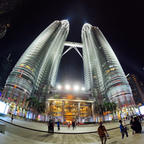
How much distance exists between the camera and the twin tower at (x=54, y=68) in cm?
7088

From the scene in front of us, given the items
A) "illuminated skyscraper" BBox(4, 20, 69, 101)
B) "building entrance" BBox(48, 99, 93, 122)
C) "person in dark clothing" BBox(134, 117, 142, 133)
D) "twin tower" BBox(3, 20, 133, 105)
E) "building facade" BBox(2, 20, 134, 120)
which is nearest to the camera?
"person in dark clothing" BBox(134, 117, 142, 133)

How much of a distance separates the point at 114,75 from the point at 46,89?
217 feet

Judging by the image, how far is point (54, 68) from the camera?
130750mm

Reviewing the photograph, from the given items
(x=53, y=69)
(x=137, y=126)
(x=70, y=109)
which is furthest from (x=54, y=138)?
(x=53, y=69)

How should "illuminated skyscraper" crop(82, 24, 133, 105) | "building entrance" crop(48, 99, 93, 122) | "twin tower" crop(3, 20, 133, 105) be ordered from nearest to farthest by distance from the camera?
"building entrance" crop(48, 99, 93, 122), "twin tower" crop(3, 20, 133, 105), "illuminated skyscraper" crop(82, 24, 133, 105)

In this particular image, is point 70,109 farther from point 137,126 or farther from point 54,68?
point 54,68

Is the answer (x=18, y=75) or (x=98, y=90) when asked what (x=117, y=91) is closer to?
(x=98, y=90)

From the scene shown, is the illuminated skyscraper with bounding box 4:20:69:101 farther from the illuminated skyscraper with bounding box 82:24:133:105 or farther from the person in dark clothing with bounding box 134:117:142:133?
the person in dark clothing with bounding box 134:117:142:133

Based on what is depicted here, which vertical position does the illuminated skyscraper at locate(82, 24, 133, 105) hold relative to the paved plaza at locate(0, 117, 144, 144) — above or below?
above

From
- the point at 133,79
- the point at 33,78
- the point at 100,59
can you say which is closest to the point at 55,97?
the point at 33,78

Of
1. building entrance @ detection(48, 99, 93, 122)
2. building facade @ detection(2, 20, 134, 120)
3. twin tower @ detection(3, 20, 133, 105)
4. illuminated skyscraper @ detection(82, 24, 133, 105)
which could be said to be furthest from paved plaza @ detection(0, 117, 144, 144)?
illuminated skyscraper @ detection(82, 24, 133, 105)

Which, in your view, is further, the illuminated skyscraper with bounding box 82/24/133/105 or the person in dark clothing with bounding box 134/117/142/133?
the illuminated skyscraper with bounding box 82/24/133/105

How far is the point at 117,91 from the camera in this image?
7494cm

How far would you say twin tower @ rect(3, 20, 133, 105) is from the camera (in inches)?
2790
